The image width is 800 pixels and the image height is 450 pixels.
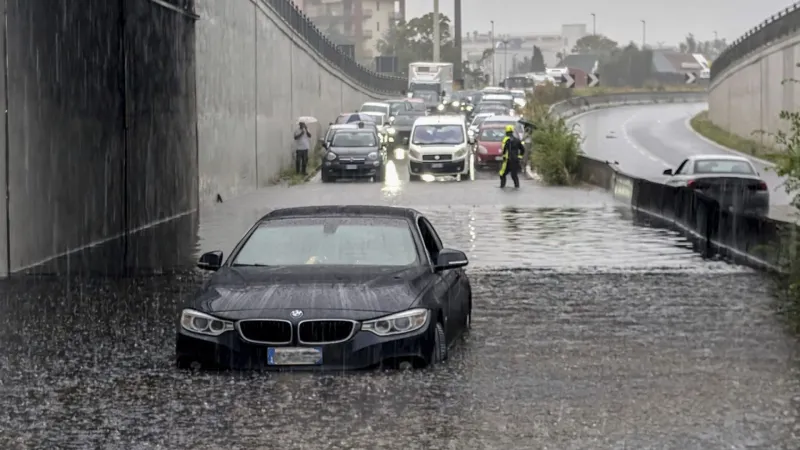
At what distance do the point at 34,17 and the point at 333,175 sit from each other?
79.8 feet

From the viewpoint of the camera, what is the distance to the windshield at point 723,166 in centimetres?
2841

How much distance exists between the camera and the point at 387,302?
10578 millimetres

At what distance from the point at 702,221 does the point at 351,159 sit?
813 inches

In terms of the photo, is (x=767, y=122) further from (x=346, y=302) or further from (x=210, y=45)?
(x=346, y=302)

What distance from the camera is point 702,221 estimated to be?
2427 cm

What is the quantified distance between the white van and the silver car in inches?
596

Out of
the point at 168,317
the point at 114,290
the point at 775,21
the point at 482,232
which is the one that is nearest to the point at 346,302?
the point at 168,317

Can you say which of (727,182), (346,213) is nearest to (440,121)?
(727,182)

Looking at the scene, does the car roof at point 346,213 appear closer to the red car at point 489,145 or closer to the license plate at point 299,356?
A: the license plate at point 299,356

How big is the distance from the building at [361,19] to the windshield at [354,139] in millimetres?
143071

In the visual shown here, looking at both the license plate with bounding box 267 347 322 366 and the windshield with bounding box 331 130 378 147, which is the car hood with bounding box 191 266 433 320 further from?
the windshield with bounding box 331 130 378 147

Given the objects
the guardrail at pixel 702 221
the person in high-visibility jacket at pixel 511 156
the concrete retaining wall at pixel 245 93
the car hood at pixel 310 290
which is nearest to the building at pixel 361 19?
the concrete retaining wall at pixel 245 93

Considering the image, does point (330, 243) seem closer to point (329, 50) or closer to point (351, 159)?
point (351, 159)

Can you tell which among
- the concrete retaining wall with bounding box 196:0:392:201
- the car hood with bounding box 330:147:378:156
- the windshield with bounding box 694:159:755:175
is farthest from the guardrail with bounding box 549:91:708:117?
the windshield with bounding box 694:159:755:175
